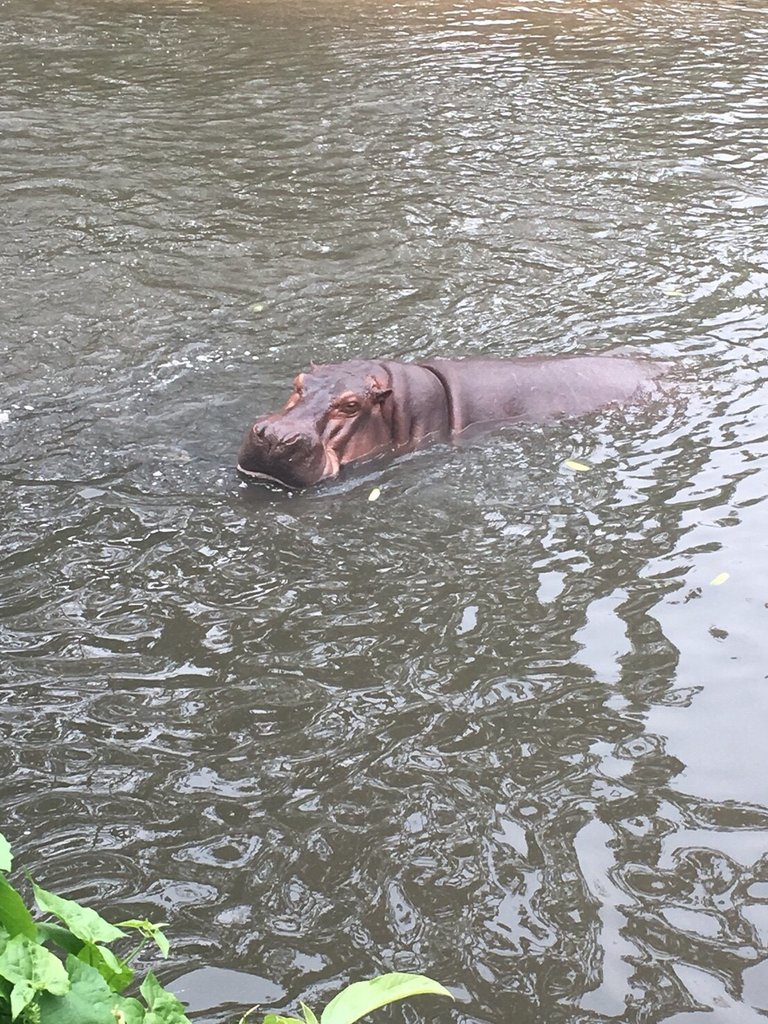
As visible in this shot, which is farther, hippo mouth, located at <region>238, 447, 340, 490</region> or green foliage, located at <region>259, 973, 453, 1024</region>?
hippo mouth, located at <region>238, 447, 340, 490</region>

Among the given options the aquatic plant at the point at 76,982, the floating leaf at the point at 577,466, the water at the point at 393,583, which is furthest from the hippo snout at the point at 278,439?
the aquatic plant at the point at 76,982

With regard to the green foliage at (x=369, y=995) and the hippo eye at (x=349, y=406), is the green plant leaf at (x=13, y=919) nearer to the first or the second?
the green foliage at (x=369, y=995)

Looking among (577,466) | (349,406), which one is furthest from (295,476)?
(577,466)

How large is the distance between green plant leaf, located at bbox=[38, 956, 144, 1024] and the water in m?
1.52

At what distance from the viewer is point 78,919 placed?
1.97 meters

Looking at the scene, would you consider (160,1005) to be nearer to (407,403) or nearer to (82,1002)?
(82,1002)

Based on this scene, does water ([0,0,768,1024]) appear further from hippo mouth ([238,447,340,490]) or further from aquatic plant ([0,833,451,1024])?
aquatic plant ([0,833,451,1024])

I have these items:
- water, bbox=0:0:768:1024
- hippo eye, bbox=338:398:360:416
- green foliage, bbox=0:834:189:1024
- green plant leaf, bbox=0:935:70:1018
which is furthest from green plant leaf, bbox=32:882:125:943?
hippo eye, bbox=338:398:360:416

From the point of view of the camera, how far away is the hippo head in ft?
20.2

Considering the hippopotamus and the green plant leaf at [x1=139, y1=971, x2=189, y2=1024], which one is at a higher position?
the green plant leaf at [x1=139, y1=971, x2=189, y2=1024]

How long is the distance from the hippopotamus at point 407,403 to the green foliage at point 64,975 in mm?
4246

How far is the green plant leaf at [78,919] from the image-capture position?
1.93m

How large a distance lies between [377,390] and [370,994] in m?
4.78

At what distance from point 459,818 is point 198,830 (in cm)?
81
